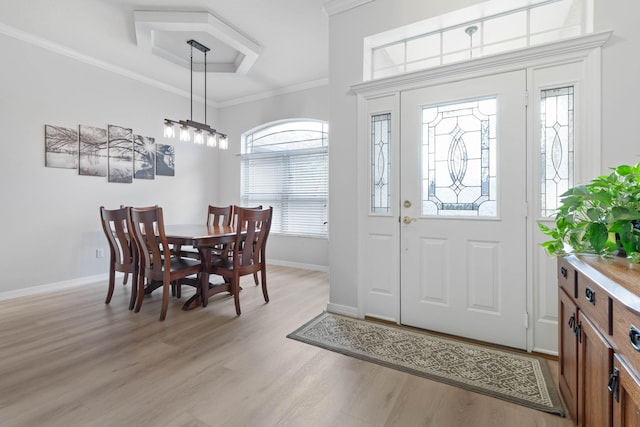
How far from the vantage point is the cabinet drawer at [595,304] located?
96 centimetres

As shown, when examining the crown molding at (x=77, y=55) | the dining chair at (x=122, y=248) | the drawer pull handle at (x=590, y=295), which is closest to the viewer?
the drawer pull handle at (x=590, y=295)

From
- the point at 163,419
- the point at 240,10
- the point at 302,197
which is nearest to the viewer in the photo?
the point at 163,419

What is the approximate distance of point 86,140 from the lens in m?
3.93

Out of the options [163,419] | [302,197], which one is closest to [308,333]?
[163,419]

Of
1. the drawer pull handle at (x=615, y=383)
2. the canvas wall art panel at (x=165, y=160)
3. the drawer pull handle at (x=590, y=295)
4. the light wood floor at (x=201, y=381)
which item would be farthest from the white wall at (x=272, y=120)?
the drawer pull handle at (x=615, y=383)

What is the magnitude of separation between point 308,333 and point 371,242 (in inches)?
38.4

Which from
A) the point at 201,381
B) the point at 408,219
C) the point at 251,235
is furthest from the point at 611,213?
the point at 251,235

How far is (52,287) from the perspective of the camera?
3.63 metres

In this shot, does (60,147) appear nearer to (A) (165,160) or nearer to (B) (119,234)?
(A) (165,160)

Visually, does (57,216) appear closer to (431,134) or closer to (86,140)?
(86,140)

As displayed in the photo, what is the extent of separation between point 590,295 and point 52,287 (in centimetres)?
501

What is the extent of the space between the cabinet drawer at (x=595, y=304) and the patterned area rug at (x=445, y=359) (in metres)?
0.76

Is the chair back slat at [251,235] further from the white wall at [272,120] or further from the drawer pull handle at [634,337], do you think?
the drawer pull handle at [634,337]

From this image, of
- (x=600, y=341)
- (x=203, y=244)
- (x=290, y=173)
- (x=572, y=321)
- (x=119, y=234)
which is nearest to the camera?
(x=600, y=341)
